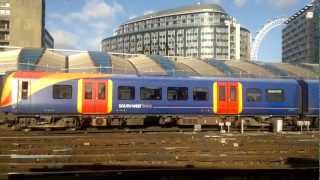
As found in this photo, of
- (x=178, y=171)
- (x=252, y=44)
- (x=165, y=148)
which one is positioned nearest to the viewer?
(x=178, y=171)

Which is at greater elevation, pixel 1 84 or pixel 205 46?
pixel 205 46

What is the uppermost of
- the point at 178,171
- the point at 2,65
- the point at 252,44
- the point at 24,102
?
the point at 252,44

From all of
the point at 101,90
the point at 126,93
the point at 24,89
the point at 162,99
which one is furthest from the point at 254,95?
the point at 24,89

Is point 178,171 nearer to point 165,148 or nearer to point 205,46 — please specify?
point 165,148

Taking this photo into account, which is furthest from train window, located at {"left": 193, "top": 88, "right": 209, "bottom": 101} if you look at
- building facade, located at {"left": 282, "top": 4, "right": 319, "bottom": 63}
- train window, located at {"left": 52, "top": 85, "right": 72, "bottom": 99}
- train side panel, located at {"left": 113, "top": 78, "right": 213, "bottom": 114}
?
building facade, located at {"left": 282, "top": 4, "right": 319, "bottom": 63}

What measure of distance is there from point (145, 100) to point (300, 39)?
427 ft

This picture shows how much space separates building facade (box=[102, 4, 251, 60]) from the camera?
467 feet

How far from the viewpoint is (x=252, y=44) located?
10475cm

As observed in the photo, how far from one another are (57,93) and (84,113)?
2045 millimetres

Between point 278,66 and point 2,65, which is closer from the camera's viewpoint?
point 2,65

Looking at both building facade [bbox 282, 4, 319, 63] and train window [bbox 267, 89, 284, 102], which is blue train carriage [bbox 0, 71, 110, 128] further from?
building facade [bbox 282, 4, 319, 63]

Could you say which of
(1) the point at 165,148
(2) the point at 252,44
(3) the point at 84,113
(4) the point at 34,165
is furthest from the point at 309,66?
(4) the point at 34,165

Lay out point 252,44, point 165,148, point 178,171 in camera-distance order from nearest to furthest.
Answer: point 178,171 → point 165,148 → point 252,44

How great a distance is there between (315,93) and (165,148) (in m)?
19.7
